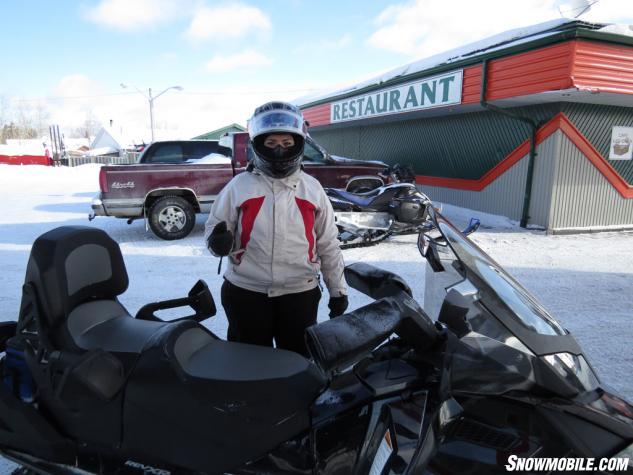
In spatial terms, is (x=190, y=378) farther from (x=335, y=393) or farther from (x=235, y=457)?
(x=335, y=393)

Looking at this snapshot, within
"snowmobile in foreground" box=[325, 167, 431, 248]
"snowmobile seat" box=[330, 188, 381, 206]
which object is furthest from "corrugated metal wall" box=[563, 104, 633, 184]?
"snowmobile seat" box=[330, 188, 381, 206]

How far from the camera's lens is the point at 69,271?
201 cm

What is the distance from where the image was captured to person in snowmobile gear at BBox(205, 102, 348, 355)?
2359 millimetres

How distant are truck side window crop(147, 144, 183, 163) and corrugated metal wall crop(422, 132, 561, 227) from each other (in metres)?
7.29

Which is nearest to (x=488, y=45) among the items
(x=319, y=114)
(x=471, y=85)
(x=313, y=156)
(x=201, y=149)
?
(x=471, y=85)

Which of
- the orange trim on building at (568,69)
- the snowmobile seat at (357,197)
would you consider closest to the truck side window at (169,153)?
the snowmobile seat at (357,197)

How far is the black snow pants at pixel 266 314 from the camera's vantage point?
100.0 inches

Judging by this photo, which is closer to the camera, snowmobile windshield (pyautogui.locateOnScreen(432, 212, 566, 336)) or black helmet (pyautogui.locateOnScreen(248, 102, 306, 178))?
snowmobile windshield (pyautogui.locateOnScreen(432, 212, 566, 336))

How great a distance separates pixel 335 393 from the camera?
1.58 meters

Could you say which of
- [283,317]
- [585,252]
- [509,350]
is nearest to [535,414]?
[509,350]

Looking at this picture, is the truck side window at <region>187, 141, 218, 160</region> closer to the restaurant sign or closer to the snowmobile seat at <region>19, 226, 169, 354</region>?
the restaurant sign

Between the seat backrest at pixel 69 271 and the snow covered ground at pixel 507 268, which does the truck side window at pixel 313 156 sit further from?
the seat backrest at pixel 69 271

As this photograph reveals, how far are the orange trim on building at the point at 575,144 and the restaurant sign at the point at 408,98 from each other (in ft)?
5.94

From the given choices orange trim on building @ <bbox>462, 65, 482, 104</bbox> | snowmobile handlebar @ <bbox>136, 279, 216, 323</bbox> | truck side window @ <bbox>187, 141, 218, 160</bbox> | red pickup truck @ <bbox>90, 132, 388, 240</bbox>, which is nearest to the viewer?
snowmobile handlebar @ <bbox>136, 279, 216, 323</bbox>
